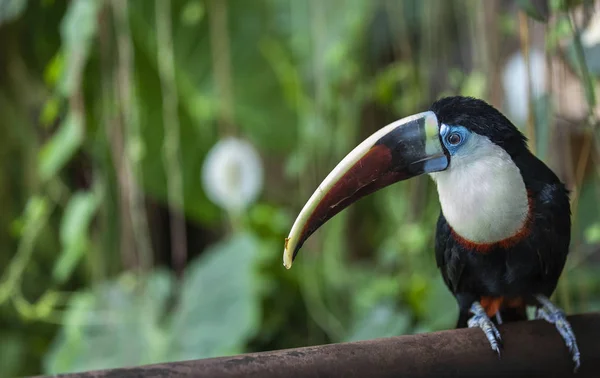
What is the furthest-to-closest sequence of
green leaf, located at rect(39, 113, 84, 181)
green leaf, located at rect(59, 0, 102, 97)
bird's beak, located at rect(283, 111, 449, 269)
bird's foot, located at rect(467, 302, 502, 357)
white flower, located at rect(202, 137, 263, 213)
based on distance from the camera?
white flower, located at rect(202, 137, 263, 213) → green leaf, located at rect(39, 113, 84, 181) → green leaf, located at rect(59, 0, 102, 97) → bird's beak, located at rect(283, 111, 449, 269) → bird's foot, located at rect(467, 302, 502, 357)

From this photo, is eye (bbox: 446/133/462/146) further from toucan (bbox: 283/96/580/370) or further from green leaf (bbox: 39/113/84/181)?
green leaf (bbox: 39/113/84/181)

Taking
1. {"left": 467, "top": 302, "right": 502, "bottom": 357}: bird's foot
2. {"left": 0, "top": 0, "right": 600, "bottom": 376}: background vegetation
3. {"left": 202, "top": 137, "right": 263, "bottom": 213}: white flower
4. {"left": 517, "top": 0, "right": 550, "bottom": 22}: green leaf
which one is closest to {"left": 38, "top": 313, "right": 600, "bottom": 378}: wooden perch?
{"left": 467, "top": 302, "right": 502, "bottom": 357}: bird's foot

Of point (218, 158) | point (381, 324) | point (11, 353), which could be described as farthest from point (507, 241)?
point (11, 353)

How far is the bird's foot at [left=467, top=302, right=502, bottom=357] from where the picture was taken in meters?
0.72

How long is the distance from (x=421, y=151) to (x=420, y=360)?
0.29m

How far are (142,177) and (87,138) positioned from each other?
29 cm

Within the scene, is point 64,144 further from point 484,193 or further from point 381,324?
point 484,193

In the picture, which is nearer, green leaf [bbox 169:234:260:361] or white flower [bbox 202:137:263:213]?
green leaf [bbox 169:234:260:361]

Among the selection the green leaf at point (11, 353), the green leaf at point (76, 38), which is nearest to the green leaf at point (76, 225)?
the green leaf at point (76, 38)

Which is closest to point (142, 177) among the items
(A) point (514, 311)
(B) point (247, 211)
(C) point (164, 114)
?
Answer: (C) point (164, 114)

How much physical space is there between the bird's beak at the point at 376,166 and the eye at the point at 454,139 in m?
0.01

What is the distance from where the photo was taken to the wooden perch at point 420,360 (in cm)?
59

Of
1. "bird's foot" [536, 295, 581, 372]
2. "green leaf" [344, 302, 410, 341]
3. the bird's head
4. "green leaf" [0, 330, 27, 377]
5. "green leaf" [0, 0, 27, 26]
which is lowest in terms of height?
"green leaf" [0, 330, 27, 377]

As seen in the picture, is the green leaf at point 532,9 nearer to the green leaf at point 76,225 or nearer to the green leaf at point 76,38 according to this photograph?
the green leaf at point 76,38
